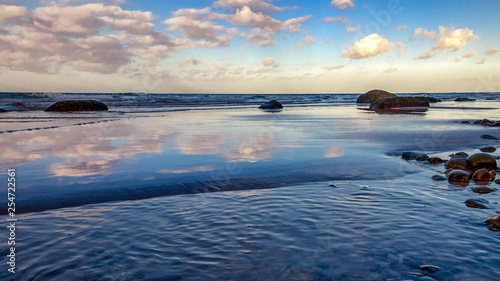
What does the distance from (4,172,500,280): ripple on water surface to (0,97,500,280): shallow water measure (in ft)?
0.04

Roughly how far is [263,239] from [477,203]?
301 cm

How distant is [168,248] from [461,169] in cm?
579

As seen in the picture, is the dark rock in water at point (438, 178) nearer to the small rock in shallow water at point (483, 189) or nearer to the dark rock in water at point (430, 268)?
the small rock in shallow water at point (483, 189)

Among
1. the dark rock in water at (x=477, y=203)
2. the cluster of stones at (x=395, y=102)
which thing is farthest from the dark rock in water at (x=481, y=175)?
the cluster of stones at (x=395, y=102)

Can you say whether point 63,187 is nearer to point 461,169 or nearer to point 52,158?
point 52,158

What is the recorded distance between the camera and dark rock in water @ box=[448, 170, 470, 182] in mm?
5605

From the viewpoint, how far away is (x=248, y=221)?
3611mm

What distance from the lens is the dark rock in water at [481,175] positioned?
5704 millimetres

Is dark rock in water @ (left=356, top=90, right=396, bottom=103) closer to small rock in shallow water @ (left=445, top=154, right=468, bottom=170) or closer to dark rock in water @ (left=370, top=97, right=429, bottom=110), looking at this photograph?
dark rock in water @ (left=370, top=97, right=429, bottom=110)

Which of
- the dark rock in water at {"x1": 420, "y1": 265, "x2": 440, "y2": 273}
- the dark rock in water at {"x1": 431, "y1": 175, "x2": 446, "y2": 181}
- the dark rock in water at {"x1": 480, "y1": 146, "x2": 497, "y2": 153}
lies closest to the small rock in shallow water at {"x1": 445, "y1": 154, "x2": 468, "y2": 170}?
the dark rock in water at {"x1": 431, "y1": 175, "x2": 446, "y2": 181}

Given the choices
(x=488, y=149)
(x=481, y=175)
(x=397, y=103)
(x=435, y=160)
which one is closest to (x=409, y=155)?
(x=435, y=160)

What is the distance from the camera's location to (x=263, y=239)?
3.13m

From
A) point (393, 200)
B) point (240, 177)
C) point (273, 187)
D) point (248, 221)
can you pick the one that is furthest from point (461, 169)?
point (248, 221)

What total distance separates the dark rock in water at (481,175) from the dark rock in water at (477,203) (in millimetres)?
1529
